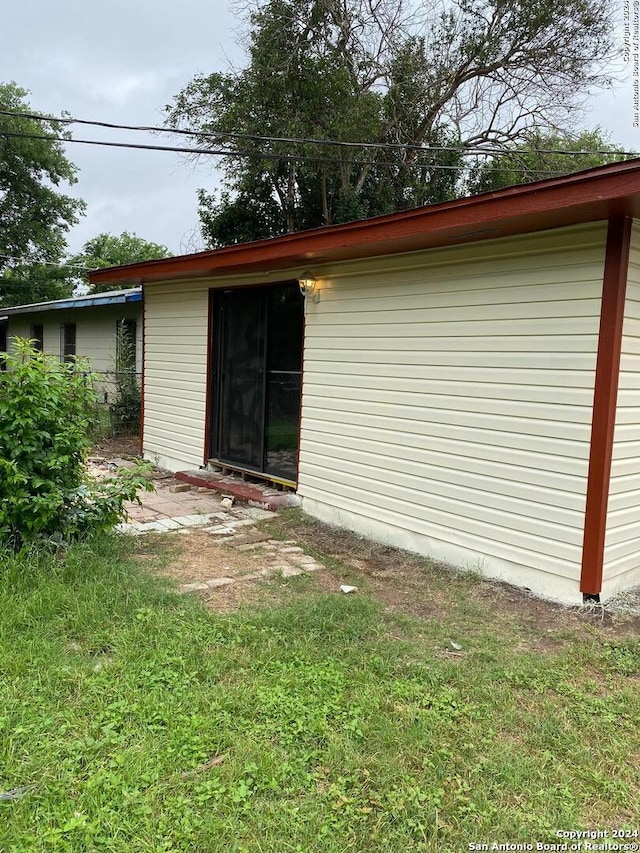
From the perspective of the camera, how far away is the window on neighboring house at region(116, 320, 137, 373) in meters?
10.5

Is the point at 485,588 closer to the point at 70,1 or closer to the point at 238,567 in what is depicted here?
the point at 238,567

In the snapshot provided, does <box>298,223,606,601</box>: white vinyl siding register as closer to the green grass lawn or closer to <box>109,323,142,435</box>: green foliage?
the green grass lawn

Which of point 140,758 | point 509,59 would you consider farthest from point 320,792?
point 509,59

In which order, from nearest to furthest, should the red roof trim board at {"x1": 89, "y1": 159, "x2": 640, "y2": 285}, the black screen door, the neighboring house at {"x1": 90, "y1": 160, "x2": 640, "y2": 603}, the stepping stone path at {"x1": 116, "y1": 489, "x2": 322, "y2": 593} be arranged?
the red roof trim board at {"x1": 89, "y1": 159, "x2": 640, "y2": 285} → the neighboring house at {"x1": 90, "y1": 160, "x2": 640, "y2": 603} → the stepping stone path at {"x1": 116, "y1": 489, "x2": 322, "y2": 593} → the black screen door

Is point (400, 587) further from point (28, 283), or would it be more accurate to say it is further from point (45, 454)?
point (28, 283)

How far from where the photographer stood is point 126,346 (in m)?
10.6

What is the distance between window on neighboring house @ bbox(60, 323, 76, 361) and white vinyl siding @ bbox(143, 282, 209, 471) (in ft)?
20.4

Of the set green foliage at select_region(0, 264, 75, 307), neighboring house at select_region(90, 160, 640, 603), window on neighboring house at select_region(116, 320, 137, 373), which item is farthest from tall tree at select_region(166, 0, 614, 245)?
green foliage at select_region(0, 264, 75, 307)

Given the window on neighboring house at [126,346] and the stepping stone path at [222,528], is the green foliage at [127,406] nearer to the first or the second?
the window on neighboring house at [126,346]

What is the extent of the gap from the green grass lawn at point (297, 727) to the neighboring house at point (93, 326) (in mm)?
6757

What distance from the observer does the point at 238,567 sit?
405 cm

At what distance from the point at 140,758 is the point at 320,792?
0.60 meters

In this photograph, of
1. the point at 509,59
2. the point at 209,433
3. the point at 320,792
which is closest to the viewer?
the point at 320,792

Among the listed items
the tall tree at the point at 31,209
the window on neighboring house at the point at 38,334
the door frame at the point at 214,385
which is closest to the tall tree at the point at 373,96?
the window on neighboring house at the point at 38,334
